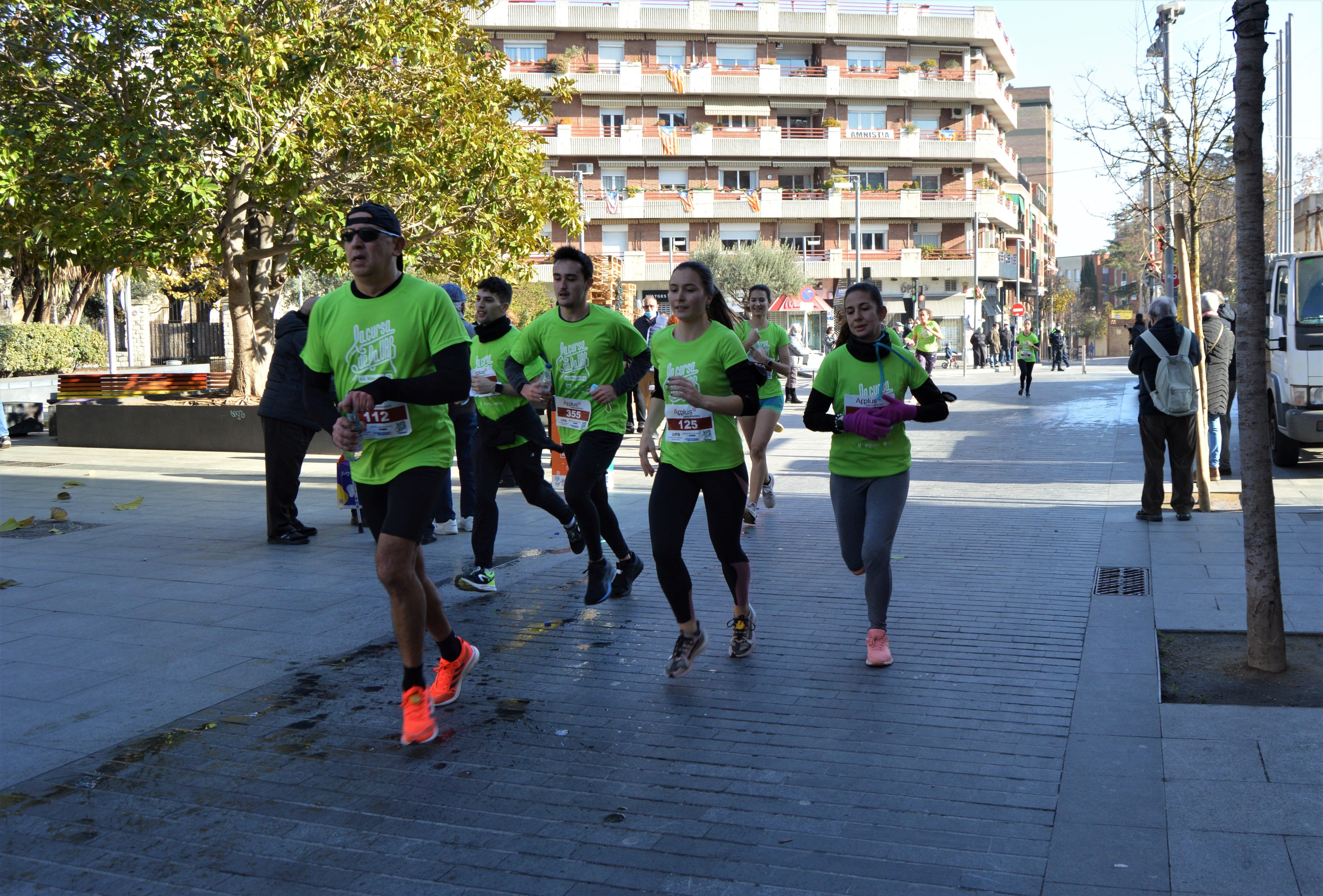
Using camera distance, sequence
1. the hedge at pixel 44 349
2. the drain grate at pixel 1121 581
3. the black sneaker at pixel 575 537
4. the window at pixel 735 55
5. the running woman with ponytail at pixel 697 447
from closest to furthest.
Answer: the running woman with ponytail at pixel 697 447 < the drain grate at pixel 1121 581 < the black sneaker at pixel 575 537 < the hedge at pixel 44 349 < the window at pixel 735 55

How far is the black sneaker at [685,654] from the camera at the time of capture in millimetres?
5188

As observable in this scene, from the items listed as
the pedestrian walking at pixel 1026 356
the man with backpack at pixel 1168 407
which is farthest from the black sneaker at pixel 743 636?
the pedestrian walking at pixel 1026 356

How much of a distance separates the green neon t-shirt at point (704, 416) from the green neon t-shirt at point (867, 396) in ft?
1.61

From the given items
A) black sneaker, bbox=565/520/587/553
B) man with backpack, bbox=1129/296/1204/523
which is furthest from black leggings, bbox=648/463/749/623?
man with backpack, bbox=1129/296/1204/523

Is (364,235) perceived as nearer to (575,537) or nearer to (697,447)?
(697,447)

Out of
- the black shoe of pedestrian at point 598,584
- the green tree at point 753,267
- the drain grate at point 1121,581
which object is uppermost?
the green tree at point 753,267

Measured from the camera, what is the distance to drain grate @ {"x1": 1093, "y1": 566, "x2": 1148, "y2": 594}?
683 centimetres

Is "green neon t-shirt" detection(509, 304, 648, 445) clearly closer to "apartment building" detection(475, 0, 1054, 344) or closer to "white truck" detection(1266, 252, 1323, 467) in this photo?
"white truck" detection(1266, 252, 1323, 467)

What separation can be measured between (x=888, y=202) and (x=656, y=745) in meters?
58.6

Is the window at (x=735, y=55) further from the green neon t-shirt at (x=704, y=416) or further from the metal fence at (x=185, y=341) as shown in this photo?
the green neon t-shirt at (x=704, y=416)

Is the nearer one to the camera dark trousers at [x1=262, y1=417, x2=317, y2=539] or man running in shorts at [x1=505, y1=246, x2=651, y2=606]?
man running in shorts at [x1=505, y1=246, x2=651, y2=606]

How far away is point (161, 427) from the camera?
17.0m

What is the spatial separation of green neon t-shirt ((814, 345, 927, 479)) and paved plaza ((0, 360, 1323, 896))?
2.96ft

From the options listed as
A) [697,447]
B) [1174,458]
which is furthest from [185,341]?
[697,447]
